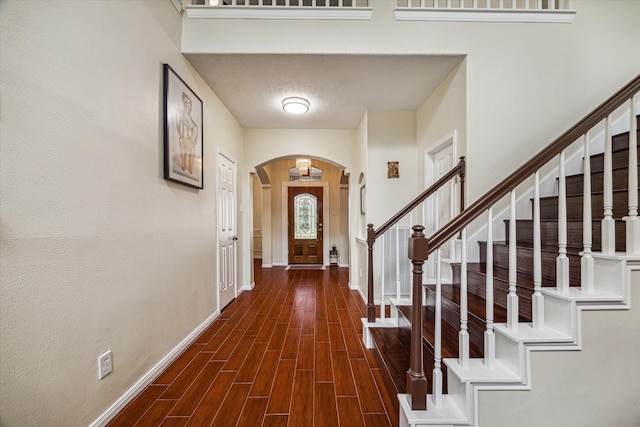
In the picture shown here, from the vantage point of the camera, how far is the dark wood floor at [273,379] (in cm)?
159

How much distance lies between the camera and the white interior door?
3309 millimetres

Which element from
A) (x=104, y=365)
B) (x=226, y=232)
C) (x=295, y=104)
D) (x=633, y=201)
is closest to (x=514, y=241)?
(x=633, y=201)

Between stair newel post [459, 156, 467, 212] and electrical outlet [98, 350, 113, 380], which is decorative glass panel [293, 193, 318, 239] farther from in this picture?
electrical outlet [98, 350, 113, 380]

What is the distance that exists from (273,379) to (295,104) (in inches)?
110

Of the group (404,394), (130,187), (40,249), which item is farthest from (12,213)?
(404,394)

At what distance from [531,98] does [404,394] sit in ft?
Result: 8.78

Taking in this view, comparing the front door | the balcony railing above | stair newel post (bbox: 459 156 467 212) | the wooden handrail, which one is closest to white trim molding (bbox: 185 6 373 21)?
the balcony railing above

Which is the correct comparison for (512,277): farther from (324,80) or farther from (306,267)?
(306,267)

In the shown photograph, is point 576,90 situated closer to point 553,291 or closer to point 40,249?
point 553,291

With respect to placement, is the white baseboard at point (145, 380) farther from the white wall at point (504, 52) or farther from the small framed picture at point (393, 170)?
the small framed picture at point (393, 170)

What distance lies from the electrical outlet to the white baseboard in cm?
22

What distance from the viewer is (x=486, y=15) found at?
8.06 feet

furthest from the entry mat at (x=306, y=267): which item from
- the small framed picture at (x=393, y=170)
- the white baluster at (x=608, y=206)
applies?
the white baluster at (x=608, y=206)

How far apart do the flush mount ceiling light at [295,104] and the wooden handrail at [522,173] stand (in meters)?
2.46
